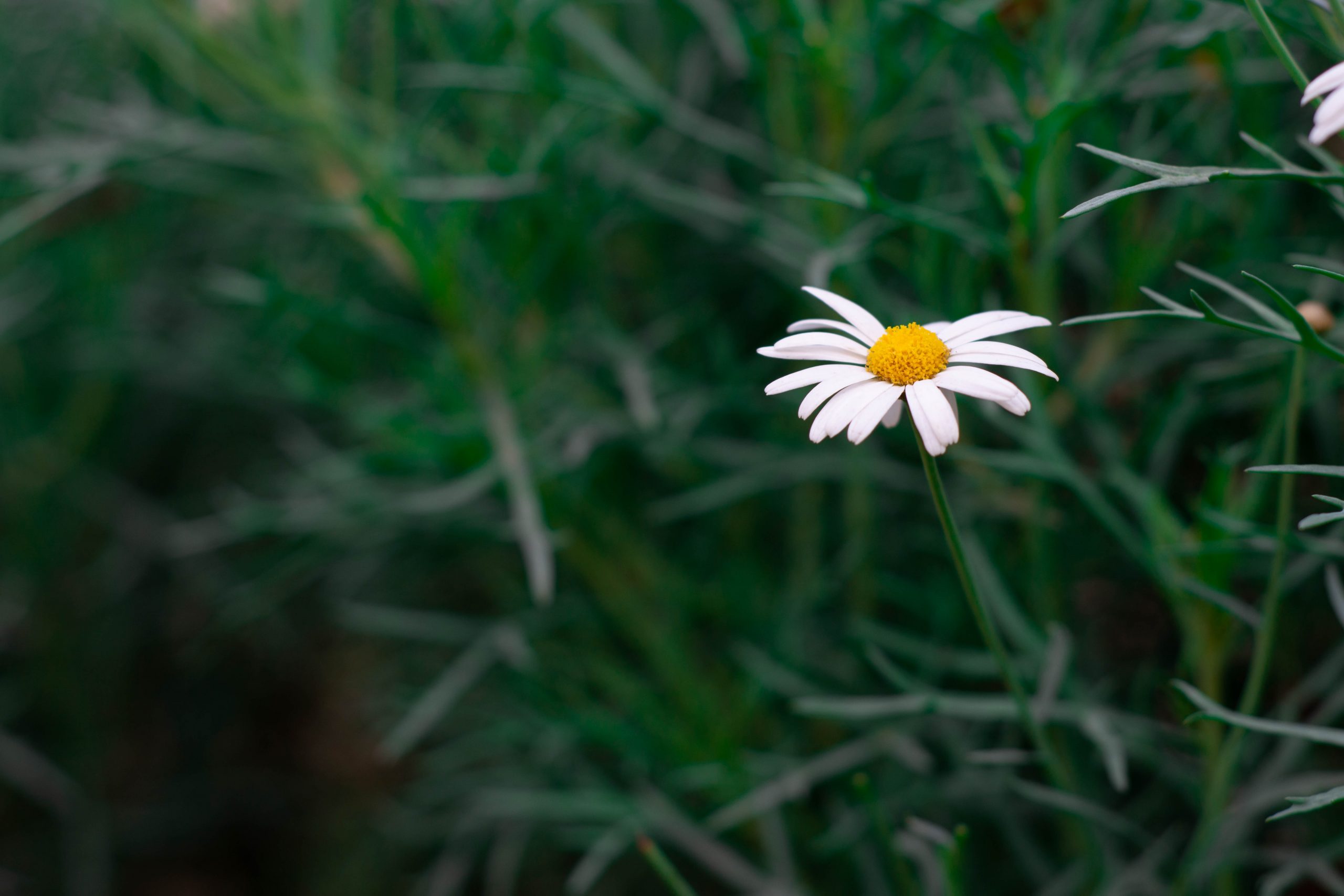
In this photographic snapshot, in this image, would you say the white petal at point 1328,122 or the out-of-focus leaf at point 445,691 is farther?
the out-of-focus leaf at point 445,691

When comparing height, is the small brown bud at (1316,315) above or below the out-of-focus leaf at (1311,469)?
above

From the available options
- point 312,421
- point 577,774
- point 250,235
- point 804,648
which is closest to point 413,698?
point 577,774

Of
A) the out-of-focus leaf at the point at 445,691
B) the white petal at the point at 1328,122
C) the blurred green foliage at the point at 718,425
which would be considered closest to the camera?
the white petal at the point at 1328,122

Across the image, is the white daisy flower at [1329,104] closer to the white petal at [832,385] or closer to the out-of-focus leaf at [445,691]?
the white petal at [832,385]

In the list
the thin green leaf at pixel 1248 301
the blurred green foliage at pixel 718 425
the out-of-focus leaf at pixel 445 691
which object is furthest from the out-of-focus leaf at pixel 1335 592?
the out-of-focus leaf at pixel 445 691

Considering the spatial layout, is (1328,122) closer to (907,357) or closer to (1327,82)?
(1327,82)
